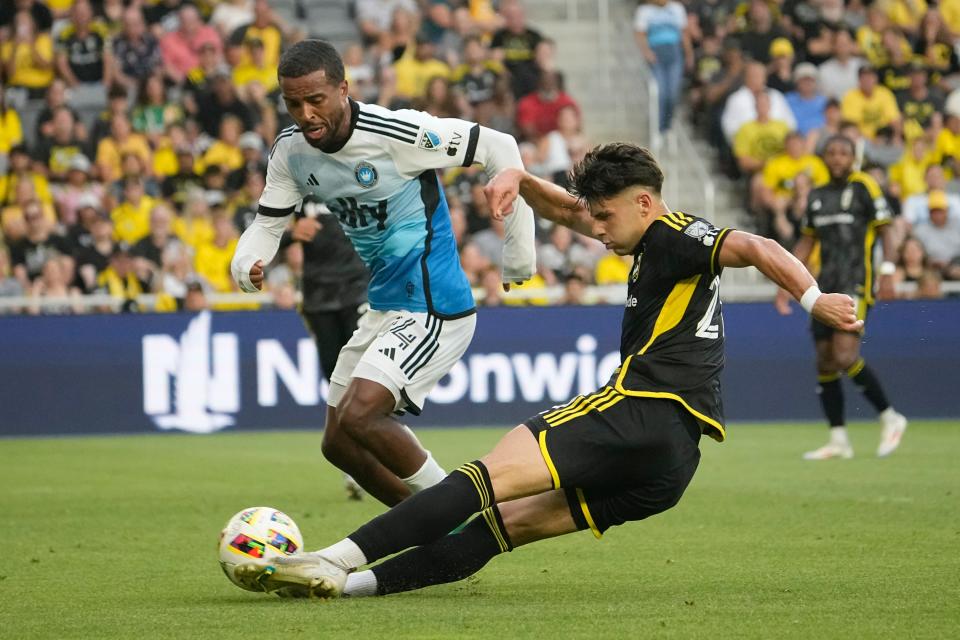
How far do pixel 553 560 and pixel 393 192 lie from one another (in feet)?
6.58

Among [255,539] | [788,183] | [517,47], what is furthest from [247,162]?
[255,539]

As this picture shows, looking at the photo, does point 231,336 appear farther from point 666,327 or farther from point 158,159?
point 666,327

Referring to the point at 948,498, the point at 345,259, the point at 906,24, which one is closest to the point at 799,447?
the point at 948,498

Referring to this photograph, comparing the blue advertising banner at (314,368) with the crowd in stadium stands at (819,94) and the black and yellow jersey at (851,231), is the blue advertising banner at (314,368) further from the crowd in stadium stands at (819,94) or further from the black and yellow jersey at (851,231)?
the black and yellow jersey at (851,231)

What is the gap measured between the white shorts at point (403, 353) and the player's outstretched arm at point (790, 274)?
204 cm

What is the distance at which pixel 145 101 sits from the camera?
65.3 ft

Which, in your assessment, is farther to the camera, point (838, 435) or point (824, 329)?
point (838, 435)

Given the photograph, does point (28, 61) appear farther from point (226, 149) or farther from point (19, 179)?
point (226, 149)

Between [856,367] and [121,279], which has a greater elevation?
[121,279]

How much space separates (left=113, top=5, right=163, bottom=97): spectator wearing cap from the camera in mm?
20308

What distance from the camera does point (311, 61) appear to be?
23.8ft

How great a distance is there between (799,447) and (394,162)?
25.5 ft

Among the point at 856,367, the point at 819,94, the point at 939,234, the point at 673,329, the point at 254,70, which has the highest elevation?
the point at 254,70

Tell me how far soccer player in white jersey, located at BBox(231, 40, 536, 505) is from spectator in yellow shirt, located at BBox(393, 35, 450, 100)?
41.5 ft
